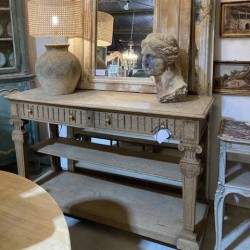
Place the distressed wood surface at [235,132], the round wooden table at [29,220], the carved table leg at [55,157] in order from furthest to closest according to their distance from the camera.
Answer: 1. the carved table leg at [55,157]
2. the distressed wood surface at [235,132]
3. the round wooden table at [29,220]

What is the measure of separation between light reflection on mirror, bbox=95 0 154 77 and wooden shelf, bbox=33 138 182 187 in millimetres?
554

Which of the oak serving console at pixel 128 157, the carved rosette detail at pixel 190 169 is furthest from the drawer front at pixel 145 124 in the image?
the carved rosette detail at pixel 190 169

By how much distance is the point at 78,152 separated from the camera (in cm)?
214

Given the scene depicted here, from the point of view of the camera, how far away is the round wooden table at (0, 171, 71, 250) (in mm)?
814

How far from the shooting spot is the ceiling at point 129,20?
1.95 m

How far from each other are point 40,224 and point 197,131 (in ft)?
3.11

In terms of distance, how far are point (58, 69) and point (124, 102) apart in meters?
0.51

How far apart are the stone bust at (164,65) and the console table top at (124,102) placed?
6 cm

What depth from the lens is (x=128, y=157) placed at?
2.03 m

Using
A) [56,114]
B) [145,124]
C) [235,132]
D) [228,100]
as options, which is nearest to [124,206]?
[145,124]

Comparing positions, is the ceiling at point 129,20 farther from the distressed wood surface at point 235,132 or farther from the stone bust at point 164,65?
the distressed wood surface at point 235,132

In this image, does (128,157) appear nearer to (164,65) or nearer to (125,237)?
(125,237)

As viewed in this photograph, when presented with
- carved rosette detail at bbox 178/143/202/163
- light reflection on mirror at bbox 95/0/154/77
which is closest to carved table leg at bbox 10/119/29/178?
light reflection on mirror at bbox 95/0/154/77

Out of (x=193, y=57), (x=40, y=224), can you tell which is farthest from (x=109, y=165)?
(x=40, y=224)
